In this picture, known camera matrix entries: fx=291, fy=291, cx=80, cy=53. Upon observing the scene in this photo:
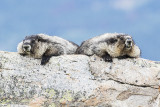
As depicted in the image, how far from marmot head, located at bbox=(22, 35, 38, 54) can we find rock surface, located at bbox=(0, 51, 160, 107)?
0.27 m

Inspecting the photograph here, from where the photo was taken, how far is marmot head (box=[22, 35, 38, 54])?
8.47 metres

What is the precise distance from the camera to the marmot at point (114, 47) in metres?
8.91

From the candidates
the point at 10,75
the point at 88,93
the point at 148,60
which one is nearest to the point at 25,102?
the point at 10,75

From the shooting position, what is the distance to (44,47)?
30.3ft

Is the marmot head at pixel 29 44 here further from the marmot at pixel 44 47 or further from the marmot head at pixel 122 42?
the marmot head at pixel 122 42

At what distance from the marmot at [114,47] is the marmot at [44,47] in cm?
86

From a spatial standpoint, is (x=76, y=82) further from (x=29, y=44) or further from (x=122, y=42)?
(x=122, y=42)

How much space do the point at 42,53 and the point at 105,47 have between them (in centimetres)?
199

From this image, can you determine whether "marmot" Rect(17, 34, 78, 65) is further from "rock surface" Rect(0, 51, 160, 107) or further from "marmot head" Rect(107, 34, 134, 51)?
"marmot head" Rect(107, 34, 134, 51)

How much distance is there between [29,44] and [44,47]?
661 millimetres

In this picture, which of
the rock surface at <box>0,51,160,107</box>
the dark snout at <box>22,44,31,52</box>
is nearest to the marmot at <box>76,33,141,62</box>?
the rock surface at <box>0,51,160,107</box>

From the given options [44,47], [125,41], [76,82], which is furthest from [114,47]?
[44,47]

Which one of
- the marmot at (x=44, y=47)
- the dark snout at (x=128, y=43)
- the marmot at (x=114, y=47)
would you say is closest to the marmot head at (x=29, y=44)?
the marmot at (x=44, y=47)

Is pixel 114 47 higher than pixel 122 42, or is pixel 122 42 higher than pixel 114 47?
pixel 122 42
